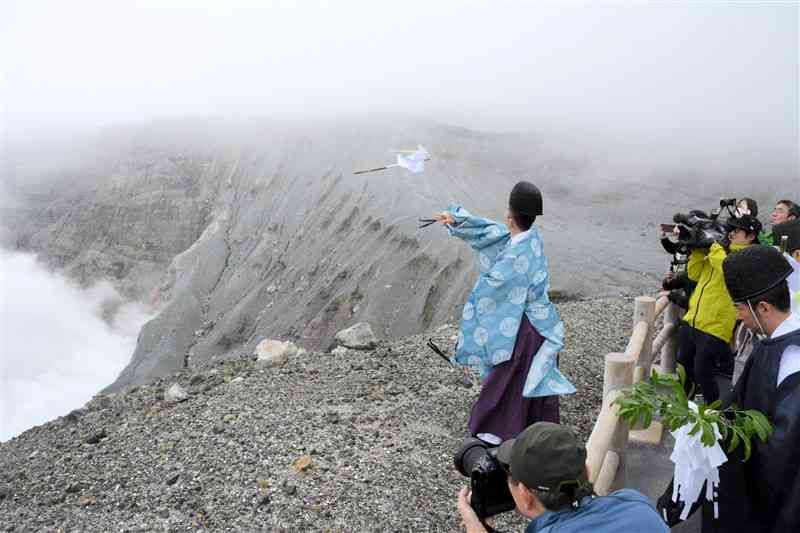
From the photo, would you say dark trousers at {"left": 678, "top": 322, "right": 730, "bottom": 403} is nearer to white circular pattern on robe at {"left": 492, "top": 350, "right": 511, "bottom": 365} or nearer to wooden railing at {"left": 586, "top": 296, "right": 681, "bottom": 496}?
wooden railing at {"left": 586, "top": 296, "right": 681, "bottom": 496}

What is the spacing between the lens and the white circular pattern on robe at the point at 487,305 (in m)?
3.59

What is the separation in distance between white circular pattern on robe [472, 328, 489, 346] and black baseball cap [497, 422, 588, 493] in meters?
1.83

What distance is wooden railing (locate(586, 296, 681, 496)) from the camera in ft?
9.35

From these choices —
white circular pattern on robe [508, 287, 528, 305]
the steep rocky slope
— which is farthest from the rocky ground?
the steep rocky slope

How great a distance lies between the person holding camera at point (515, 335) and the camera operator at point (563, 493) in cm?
175

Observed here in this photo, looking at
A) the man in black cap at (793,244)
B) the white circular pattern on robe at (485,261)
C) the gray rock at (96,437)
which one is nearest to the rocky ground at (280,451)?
the gray rock at (96,437)

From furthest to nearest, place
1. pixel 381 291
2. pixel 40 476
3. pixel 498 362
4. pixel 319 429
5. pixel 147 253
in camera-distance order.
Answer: pixel 147 253 → pixel 381 291 → pixel 40 476 → pixel 319 429 → pixel 498 362

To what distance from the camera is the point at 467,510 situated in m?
2.06

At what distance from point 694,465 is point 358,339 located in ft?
20.6

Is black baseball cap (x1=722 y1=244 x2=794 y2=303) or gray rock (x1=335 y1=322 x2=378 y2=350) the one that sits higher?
black baseball cap (x1=722 y1=244 x2=794 y2=303)

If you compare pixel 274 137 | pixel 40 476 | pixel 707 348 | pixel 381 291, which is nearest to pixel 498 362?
pixel 707 348

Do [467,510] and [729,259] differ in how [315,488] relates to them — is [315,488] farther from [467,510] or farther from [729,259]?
[729,259]

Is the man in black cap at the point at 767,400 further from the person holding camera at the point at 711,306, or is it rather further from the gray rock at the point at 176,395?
the gray rock at the point at 176,395

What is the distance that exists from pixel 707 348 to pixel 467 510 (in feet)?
8.25
